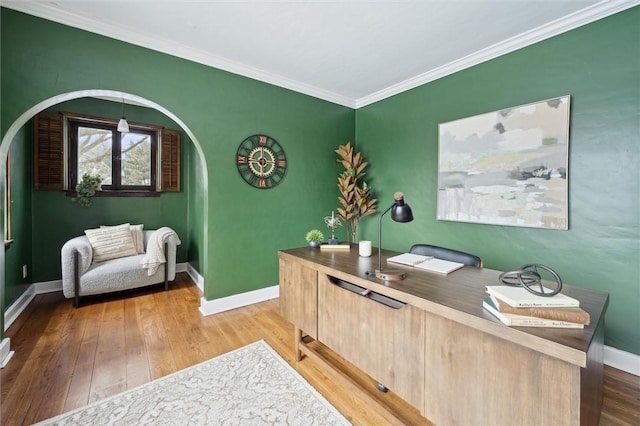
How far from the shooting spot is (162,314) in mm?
2834

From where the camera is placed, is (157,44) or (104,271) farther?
(104,271)

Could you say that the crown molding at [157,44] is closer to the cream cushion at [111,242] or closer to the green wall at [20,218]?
the green wall at [20,218]

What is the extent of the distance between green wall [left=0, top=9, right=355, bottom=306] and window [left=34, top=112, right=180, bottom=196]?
0.25 metres

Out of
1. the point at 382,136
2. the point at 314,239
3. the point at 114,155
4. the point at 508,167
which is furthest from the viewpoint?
the point at 114,155

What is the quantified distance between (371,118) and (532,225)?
8.03 feet

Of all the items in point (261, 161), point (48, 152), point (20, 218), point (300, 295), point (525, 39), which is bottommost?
point (300, 295)

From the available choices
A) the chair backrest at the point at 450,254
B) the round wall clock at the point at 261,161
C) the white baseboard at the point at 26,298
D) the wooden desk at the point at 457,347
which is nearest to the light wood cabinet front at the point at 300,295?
the wooden desk at the point at 457,347

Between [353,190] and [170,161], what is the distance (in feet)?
9.82

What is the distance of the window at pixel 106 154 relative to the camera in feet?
11.0

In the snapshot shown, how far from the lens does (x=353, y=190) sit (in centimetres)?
376

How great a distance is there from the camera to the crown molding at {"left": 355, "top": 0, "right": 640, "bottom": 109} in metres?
1.96

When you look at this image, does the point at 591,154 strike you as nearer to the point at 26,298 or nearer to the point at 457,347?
the point at 457,347

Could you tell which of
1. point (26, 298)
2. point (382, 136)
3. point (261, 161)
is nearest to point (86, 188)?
point (26, 298)

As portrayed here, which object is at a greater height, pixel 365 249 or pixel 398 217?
pixel 398 217
